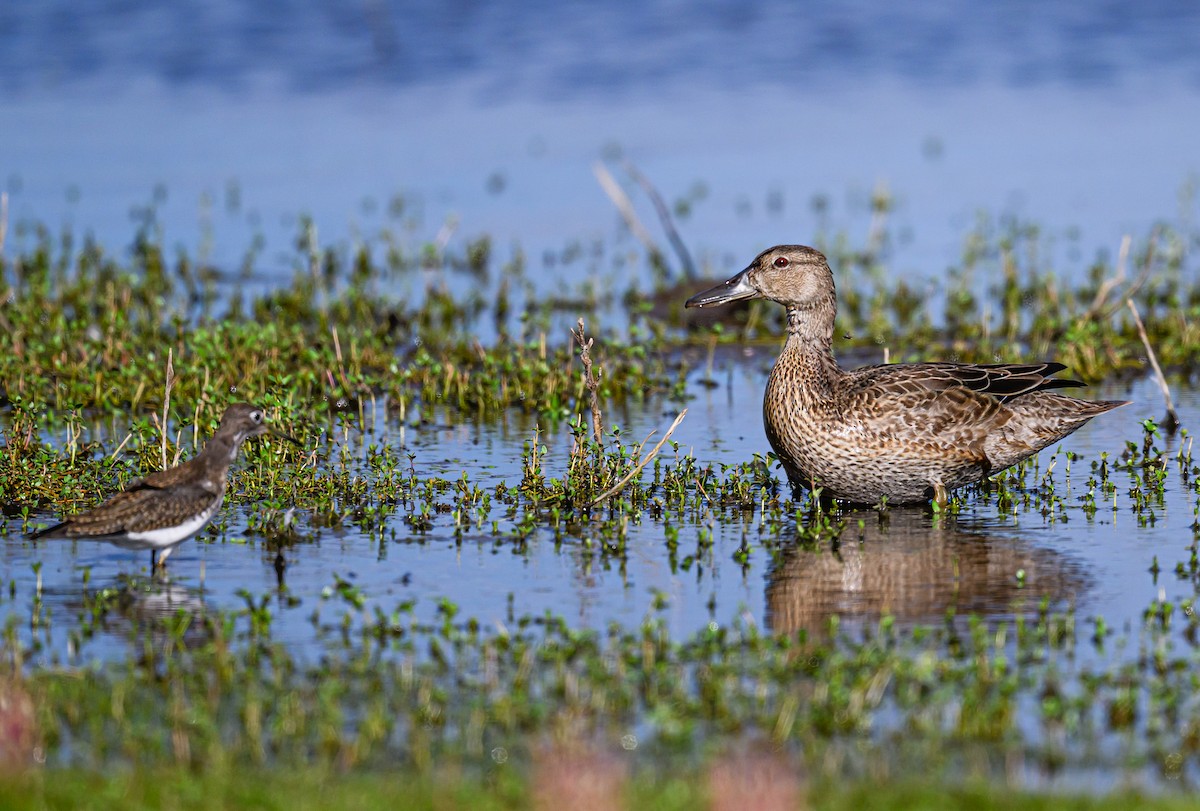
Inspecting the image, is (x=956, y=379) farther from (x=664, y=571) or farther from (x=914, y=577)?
(x=664, y=571)

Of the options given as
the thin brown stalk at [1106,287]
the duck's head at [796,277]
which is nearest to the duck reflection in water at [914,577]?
the duck's head at [796,277]

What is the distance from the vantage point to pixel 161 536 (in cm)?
869

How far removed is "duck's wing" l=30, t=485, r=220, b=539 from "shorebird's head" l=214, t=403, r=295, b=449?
1.99 ft

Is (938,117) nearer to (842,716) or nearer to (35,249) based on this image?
(35,249)

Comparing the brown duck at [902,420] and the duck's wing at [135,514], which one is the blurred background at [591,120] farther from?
the duck's wing at [135,514]

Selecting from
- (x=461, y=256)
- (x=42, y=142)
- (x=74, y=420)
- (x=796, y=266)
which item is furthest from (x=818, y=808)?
(x=42, y=142)

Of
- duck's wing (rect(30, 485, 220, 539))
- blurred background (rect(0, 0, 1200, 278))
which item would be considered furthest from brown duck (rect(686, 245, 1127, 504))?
blurred background (rect(0, 0, 1200, 278))

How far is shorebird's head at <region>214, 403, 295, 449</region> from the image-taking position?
949 centimetres

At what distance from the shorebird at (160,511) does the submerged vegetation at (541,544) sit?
0.90 feet

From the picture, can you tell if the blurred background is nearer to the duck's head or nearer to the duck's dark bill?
the duck's dark bill

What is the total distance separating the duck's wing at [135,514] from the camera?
866 centimetres

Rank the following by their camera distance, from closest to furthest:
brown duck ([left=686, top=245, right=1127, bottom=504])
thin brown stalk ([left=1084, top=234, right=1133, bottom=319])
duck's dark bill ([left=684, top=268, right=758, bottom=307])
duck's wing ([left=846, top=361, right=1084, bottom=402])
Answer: brown duck ([left=686, top=245, right=1127, bottom=504])
duck's wing ([left=846, top=361, right=1084, bottom=402])
duck's dark bill ([left=684, top=268, right=758, bottom=307])
thin brown stalk ([left=1084, top=234, right=1133, bottom=319])

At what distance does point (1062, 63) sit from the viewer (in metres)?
28.1

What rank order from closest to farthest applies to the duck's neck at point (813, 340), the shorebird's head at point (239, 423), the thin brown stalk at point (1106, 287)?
the shorebird's head at point (239, 423) < the duck's neck at point (813, 340) < the thin brown stalk at point (1106, 287)
